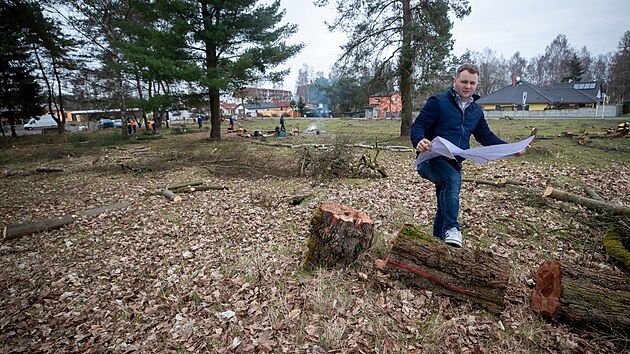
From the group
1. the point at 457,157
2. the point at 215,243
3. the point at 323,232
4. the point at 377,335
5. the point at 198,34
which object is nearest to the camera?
the point at 377,335

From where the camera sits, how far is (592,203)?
4547mm

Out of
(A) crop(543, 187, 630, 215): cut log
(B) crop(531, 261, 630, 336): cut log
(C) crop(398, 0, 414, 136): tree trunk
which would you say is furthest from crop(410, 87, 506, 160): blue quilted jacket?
(C) crop(398, 0, 414, 136): tree trunk

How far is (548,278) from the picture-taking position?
2527mm

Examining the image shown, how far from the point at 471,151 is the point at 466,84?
65 cm

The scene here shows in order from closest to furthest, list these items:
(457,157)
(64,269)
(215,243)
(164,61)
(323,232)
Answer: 1. (457,157)
2. (323,232)
3. (64,269)
4. (215,243)
5. (164,61)

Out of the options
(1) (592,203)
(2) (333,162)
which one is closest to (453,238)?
(1) (592,203)

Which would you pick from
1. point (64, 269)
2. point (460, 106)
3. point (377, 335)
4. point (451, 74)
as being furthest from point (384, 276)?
point (451, 74)

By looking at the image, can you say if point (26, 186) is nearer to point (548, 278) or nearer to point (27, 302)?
point (27, 302)

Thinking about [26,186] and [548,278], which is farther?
[26,186]

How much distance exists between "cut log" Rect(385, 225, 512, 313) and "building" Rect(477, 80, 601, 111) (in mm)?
47346

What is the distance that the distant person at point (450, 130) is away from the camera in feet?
9.27

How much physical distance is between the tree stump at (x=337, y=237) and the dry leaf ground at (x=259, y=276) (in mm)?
149

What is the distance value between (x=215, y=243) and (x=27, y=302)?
205 centimetres

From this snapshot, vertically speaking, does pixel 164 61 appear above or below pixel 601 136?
above
